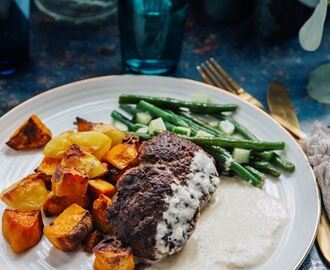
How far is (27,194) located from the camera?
78.7 inches

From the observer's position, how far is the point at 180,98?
251cm

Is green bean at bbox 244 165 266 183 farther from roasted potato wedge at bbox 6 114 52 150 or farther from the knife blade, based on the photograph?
roasted potato wedge at bbox 6 114 52 150

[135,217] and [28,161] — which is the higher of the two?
[135,217]

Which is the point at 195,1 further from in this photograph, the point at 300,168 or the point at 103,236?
the point at 103,236

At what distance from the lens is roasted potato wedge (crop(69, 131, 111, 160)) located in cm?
212

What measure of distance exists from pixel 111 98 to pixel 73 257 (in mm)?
753

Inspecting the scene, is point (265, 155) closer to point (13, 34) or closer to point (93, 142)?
point (93, 142)

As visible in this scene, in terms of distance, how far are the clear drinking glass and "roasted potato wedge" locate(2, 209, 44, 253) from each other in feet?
4.30

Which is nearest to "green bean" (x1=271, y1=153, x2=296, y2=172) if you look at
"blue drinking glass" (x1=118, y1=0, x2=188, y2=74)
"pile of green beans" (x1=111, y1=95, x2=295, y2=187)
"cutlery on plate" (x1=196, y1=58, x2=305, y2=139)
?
"pile of green beans" (x1=111, y1=95, x2=295, y2=187)

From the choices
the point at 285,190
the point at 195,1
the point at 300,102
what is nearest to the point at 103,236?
the point at 285,190

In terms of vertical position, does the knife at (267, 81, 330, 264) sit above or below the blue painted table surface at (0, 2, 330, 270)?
above

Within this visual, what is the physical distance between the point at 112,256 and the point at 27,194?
1.18 ft

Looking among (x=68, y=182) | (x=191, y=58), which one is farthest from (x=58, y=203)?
(x=191, y=58)

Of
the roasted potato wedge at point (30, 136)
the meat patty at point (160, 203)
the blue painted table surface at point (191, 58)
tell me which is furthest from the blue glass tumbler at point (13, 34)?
the meat patty at point (160, 203)
